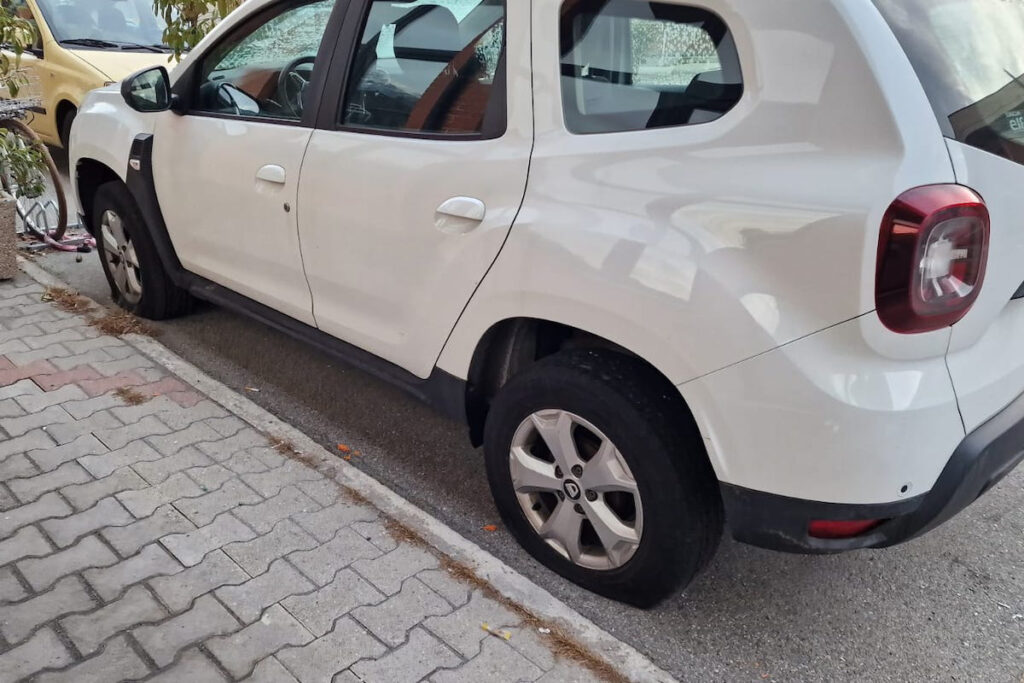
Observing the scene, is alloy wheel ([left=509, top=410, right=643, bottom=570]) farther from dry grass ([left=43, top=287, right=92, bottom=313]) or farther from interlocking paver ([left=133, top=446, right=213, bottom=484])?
dry grass ([left=43, top=287, right=92, bottom=313])

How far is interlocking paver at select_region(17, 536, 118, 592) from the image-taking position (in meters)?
2.49

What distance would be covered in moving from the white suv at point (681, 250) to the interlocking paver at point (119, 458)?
0.85 m

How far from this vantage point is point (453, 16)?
2.77m

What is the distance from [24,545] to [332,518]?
94cm

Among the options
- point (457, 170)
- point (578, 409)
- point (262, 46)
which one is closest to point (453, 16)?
point (457, 170)

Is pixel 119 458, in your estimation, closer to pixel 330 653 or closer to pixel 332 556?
pixel 332 556

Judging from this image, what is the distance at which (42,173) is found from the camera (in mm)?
5707

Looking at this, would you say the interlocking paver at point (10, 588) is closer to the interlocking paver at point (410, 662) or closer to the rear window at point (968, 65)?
the interlocking paver at point (410, 662)

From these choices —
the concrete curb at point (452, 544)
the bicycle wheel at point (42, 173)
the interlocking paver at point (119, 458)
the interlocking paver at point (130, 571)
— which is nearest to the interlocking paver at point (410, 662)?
the concrete curb at point (452, 544)

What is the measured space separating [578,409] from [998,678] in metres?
1.39

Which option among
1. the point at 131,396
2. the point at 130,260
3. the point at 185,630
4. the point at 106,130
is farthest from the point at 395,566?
the point at 106,130

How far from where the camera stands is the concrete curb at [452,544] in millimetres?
2344

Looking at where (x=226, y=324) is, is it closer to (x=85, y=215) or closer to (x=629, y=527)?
(x=85, y=215)

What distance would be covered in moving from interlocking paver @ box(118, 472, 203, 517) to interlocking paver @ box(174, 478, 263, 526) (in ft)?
0.15
